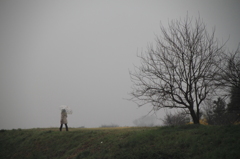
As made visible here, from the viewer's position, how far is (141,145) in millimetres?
8234

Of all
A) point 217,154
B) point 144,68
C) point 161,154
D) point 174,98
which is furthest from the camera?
point 144,68

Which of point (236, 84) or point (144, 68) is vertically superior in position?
point (144, 68)

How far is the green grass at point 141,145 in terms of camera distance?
21.1ft

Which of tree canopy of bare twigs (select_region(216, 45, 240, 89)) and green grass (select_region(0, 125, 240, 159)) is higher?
tree canopy of bare twigs (select_region(216, 45, 240, 89))

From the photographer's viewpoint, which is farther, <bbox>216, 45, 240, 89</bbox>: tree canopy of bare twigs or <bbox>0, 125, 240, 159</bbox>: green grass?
<bbox>216, 45, 240, 89</bbox>: tree canopy of bare twigs

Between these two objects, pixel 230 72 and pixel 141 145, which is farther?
pixel 230 72

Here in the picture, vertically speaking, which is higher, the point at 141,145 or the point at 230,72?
the point at 230,72

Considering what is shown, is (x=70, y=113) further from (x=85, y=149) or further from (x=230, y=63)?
(x=230, y=63)

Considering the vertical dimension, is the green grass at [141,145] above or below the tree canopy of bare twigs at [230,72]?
A: below

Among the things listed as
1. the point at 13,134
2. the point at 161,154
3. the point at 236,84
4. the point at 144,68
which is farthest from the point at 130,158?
the point at 13,134

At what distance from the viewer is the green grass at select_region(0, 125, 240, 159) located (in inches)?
253

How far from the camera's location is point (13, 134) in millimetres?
17094

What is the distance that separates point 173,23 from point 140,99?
6.80 m

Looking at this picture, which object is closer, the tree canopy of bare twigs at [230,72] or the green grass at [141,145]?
the green grass at [141,145]
